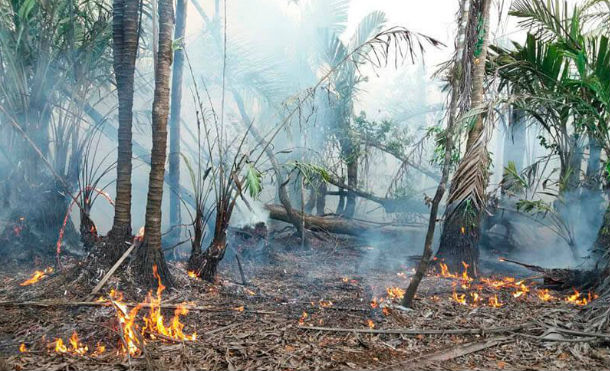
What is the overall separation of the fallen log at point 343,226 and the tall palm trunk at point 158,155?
4.90m

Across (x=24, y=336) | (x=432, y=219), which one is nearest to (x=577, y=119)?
(x=432, y=219)

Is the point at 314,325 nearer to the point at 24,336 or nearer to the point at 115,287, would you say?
the point at 115,287

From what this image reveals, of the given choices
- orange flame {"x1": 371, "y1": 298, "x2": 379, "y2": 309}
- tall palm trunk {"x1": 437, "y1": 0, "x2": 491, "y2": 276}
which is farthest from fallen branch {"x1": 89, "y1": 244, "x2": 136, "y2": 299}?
tall palm trunk {"x1": 437, "y1": 0, "x2": 491, "y2": 276}

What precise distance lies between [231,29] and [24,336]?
9.74 metres

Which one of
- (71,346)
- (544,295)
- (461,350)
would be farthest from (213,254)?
(544,295)

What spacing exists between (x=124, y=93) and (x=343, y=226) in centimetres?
599

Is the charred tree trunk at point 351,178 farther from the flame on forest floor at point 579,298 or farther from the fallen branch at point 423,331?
the fallen branch at point 423,331

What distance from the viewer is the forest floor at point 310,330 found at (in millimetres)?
3615

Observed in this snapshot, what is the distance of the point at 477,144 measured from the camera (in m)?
4.41

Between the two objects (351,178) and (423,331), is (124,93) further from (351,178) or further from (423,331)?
(351,178)

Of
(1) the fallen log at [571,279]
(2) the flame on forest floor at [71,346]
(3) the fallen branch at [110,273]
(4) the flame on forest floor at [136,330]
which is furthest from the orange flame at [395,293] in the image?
(2) the flame on forest floor at [71,346]

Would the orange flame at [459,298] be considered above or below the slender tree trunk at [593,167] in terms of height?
below

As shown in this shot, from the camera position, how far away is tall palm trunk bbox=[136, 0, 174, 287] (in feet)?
16.8

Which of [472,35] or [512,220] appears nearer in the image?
[472,35]
